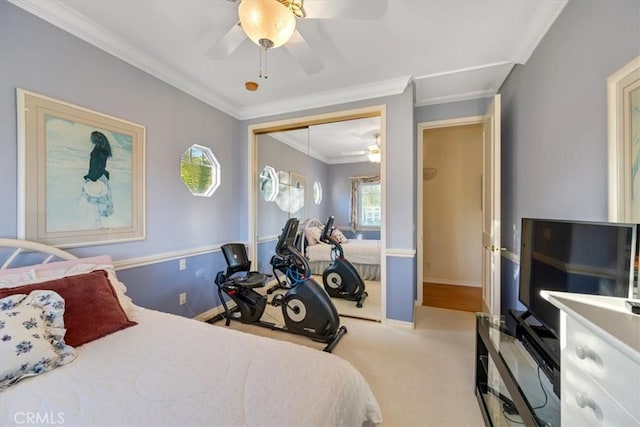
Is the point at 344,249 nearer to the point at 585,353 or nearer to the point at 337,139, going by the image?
the point at 337,139

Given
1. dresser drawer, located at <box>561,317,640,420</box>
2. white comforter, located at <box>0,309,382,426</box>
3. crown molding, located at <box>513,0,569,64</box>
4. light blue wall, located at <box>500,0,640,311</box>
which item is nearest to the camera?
dresser drawer, located at <box>561,317,640,420</box>

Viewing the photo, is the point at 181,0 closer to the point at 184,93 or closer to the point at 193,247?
the point at 184,93

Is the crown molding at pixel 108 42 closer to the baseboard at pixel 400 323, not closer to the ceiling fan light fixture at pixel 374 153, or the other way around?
the ceiling fan light fixture at pixel 374 153

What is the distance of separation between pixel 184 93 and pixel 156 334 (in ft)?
7.99

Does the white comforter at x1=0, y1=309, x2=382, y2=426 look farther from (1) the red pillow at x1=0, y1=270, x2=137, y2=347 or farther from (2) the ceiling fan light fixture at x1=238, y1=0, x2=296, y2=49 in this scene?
(2) the ceiling fan light fixture at x1=238, y1=0, x2=296, y2=49

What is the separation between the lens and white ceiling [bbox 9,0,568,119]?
1.72 metres

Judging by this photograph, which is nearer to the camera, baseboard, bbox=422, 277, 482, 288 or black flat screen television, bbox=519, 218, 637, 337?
black flat screen television, bbox=519, 218, 637, 337

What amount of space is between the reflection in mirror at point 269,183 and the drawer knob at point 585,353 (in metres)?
3.36

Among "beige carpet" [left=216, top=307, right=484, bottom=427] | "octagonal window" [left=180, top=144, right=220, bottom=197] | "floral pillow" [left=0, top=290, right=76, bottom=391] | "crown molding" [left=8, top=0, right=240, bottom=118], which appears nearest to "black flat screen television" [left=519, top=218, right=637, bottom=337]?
"beige carpet" [left=216, top=307, right=484, bottom=427]

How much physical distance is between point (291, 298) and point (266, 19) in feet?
7.14

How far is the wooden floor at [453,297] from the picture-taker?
3416 mm

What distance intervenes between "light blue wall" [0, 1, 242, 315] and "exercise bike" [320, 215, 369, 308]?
1272mm

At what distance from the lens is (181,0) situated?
168 centimetres

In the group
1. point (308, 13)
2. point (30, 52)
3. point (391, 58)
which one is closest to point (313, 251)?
point (391, 58)
